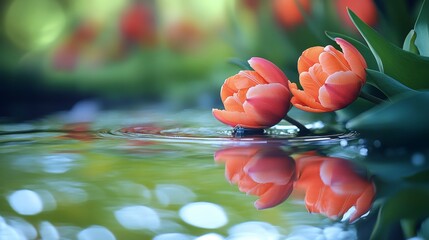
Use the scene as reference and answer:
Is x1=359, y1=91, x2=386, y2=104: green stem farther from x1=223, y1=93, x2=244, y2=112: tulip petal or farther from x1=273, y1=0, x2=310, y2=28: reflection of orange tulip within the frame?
x1=273, y1=0, x2=310, y2=28: reflection of orange tulip

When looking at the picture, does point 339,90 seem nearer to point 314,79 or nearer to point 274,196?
point 314,79

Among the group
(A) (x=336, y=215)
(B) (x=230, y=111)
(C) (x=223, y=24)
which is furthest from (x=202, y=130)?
(C) (x=223, y=24)

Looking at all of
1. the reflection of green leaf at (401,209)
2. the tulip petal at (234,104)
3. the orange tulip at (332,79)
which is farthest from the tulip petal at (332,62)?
the reflection of green leaf at (401,209)

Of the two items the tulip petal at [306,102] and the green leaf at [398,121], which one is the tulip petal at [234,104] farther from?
the green leaf at [398,121]

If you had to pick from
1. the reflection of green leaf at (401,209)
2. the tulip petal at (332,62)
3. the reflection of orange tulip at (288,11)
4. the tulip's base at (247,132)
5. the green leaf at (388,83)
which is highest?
the reflection of orange tulip at (288,11)

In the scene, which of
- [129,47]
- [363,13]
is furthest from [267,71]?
[129,47]

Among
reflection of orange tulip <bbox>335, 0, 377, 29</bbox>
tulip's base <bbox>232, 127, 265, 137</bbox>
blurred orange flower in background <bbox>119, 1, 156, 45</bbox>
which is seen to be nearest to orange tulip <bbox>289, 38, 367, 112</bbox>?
tulip's base <bbox>232, 127, 265, 137</bbox>
